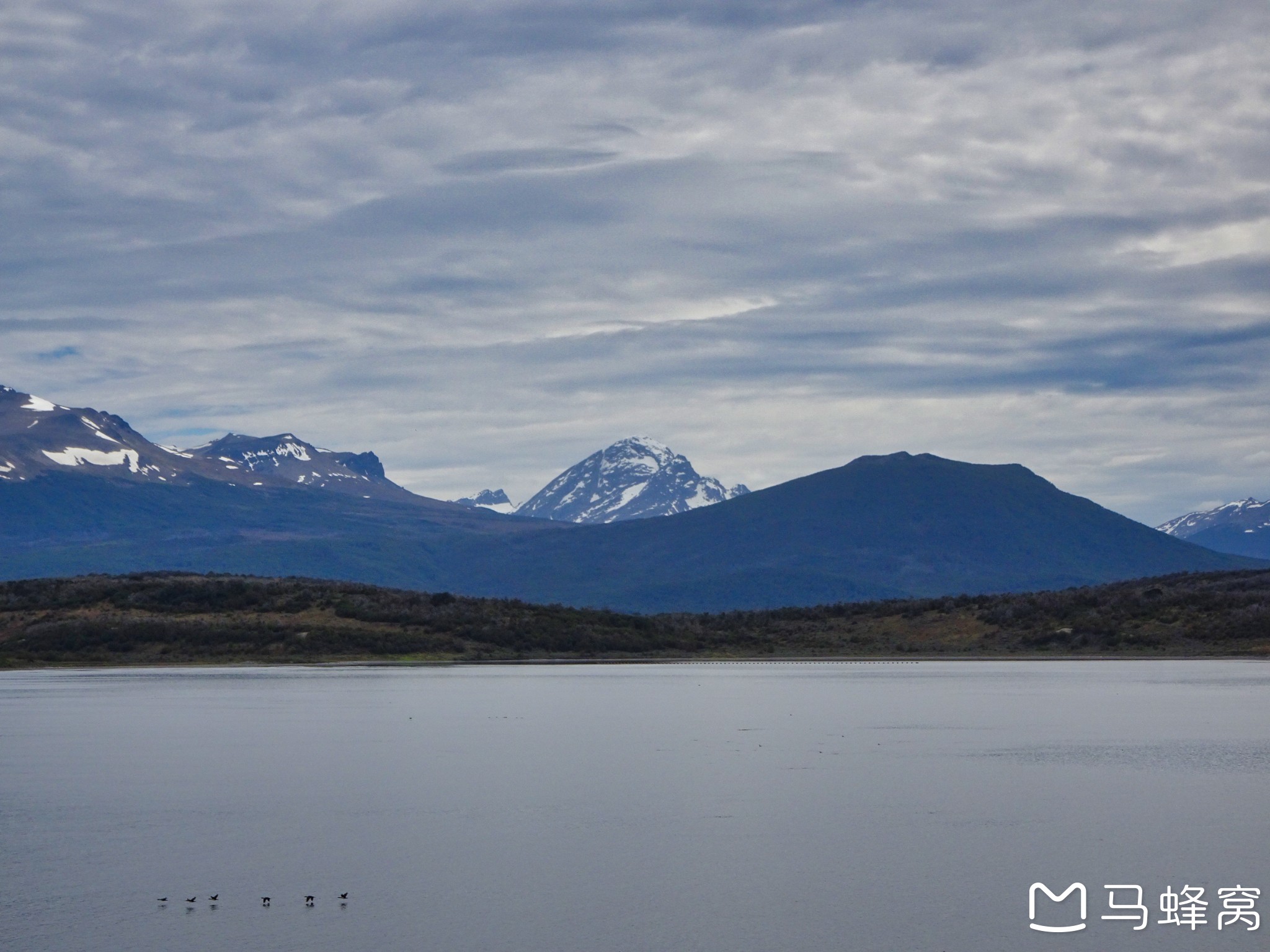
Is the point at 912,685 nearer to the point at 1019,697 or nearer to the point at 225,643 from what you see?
the point at 1019,697

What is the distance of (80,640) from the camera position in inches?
4742

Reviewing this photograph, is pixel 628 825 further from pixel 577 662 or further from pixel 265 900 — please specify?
pixel 577 662

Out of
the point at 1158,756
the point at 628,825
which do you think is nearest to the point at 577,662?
the point at 1158,756

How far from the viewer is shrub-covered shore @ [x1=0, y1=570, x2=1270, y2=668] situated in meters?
119

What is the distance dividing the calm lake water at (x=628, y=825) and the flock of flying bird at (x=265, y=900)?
262mm

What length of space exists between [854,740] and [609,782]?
1322 cm

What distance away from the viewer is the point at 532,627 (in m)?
132

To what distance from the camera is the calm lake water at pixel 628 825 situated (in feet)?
81.6

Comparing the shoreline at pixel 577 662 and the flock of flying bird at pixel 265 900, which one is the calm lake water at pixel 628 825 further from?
the shoreline at pixel 577 662

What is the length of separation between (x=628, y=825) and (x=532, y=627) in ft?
323

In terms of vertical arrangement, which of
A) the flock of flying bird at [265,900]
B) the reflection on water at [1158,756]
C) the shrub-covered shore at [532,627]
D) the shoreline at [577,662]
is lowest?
the flock of flying bird at [265,900]

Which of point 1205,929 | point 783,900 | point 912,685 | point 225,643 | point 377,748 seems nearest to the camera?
point 1205,929

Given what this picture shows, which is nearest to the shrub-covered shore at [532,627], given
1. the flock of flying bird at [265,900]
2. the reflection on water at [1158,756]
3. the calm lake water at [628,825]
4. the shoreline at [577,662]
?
the shoreline at [577,662]

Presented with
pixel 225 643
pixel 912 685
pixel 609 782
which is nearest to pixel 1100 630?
pixel 912 685
